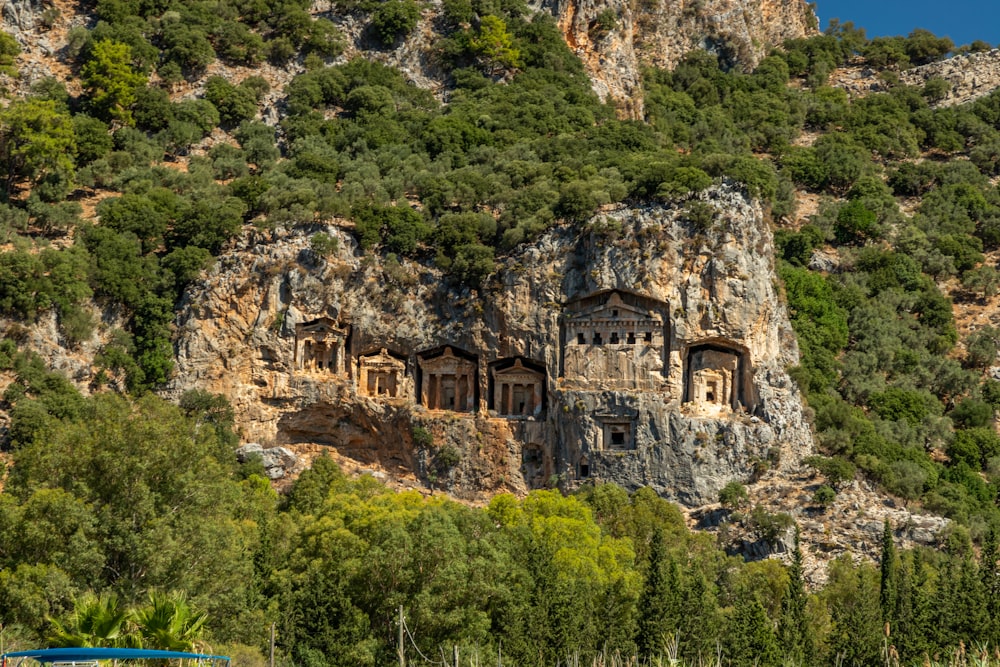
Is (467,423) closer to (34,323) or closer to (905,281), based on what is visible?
(34,323)

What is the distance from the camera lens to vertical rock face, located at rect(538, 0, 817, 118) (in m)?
99.1

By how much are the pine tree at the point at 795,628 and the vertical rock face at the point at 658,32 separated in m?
53.6

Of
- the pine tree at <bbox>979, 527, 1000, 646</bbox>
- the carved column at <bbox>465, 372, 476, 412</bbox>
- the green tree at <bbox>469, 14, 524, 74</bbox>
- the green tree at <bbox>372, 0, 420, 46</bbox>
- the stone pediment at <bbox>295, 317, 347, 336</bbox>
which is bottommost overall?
the pine tree at <bbox>979, 527, 1000, 646</bbox>

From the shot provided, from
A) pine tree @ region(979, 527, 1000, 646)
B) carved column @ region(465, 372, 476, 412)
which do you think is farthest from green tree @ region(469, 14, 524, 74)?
pine tree @ region(979, 527, 1000, 646)

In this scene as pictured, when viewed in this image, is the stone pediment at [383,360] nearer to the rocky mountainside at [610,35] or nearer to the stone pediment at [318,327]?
the stone pediment at [318,327]

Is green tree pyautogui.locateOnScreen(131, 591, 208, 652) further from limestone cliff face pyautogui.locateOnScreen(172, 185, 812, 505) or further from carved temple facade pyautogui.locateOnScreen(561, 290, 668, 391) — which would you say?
carved temple facade pyautogui.locateOnScreen(561, 290, 668, 391)

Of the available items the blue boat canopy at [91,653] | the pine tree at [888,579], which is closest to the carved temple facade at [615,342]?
the pine tree at [888,579]

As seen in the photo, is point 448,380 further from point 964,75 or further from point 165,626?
point 964,75

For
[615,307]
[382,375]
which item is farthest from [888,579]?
[382,375]

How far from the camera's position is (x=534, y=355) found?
6762 cm

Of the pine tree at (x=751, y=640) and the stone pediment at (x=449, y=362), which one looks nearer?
the pine tree at (x=751, y=640)

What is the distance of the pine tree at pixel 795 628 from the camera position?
147 feet

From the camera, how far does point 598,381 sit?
6625cm

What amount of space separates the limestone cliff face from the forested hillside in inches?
59.8
